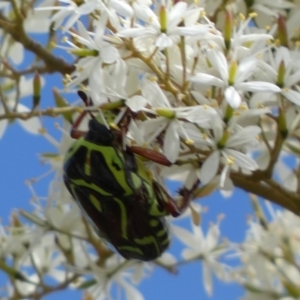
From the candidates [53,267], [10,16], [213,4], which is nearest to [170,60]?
[213,4]

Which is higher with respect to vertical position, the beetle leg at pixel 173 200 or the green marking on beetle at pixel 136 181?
the green marking on beetle at pixel 136 181

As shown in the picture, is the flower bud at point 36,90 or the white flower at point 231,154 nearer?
the white flower at point 231,154

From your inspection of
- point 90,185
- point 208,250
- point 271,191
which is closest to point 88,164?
point 90,185

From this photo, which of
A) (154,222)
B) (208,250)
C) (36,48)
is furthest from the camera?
(208,250)

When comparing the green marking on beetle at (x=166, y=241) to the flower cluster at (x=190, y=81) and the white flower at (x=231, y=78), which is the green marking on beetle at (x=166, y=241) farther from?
the white flower at (x=231, y=78)

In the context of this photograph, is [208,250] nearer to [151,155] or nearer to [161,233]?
[161,233]

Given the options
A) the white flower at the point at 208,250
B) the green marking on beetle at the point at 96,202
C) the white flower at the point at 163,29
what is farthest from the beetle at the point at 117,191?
the white flower at the point at 208,250

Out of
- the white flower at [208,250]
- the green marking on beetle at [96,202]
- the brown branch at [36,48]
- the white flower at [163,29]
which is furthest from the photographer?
the white flower at [208,250]

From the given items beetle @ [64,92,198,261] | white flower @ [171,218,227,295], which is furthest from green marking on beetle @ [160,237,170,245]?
white flower @ [171,218,227,295]

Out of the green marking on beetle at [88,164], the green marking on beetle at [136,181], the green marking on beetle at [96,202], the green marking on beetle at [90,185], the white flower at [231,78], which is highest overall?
the white flower at [231,78]
